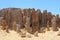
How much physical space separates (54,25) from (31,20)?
348 centimetres

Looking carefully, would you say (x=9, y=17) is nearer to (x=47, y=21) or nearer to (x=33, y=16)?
(x=33, y=16)

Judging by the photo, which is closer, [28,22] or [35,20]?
[28,22]

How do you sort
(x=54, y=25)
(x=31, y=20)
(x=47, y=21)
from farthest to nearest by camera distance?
1. (x=47, y=21)
2. (x=31, y=20)
3. (x=54, y=25)

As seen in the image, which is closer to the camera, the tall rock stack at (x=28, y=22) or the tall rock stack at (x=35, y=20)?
the tall rock stack at (x=28, y=22)

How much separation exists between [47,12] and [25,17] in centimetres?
449

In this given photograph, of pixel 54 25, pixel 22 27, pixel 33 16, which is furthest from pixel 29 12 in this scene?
pixel 54 25

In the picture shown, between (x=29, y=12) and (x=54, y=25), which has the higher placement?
(x=29, y=12)

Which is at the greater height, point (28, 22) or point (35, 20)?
point (35, 20)

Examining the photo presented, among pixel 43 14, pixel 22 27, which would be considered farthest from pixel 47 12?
pixel 22 27

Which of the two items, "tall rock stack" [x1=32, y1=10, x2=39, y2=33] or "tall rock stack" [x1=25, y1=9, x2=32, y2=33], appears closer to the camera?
"tall rock stack" [x1=25, y1=9, x2=32, y2=33]

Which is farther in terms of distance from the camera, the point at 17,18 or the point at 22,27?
the point at 17,18

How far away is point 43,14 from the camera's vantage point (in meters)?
26.2

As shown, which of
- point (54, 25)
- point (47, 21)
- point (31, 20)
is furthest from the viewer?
point (47, 21)

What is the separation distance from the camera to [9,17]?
87.8ft
